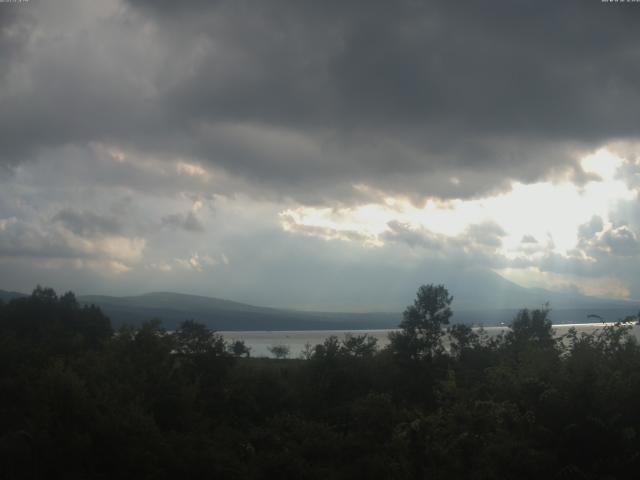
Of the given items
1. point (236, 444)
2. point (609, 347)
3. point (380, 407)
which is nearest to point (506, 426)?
point (380, 407)

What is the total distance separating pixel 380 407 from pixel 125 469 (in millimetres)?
11195

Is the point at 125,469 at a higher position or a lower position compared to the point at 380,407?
lower

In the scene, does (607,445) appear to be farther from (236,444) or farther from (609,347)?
(236,444)

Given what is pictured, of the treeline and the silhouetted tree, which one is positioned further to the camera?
the silhouetted tree

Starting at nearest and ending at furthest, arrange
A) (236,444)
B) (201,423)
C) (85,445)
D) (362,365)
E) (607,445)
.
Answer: (607,445), (85,445), (236,444), (201,423), (362,365)

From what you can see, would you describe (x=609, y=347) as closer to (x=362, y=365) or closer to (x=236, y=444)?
(x=236, y=444)

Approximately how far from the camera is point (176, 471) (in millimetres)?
23828

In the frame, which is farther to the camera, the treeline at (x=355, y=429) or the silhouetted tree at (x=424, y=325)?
the silhouetted tree at (x=424, y=325)

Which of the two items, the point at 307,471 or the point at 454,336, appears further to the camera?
the point at 454,336

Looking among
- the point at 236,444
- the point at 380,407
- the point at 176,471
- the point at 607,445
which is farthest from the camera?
the point at 236,444

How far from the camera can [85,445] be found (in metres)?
21.7

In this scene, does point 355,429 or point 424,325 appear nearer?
point 355,429

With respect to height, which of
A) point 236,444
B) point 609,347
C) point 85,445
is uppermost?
point 609,347

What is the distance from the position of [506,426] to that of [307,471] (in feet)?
27.4
